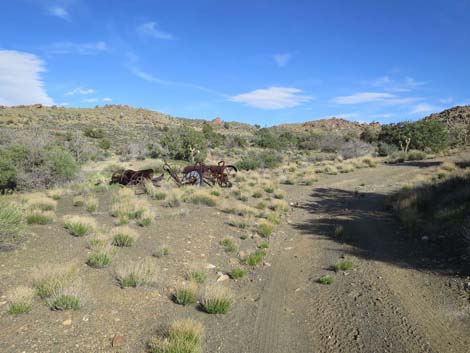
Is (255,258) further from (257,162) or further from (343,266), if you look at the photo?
(257,162)

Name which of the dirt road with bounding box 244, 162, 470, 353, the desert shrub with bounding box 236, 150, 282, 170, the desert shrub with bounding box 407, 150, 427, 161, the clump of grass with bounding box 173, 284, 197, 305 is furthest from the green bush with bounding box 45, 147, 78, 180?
the desert shrub with bounding box 407, 150, 427, 161

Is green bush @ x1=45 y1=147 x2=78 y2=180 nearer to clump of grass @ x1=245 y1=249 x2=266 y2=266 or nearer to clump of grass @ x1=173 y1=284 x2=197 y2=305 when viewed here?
clump of grass @ x1=245 y1=249 x2=266 y2=266

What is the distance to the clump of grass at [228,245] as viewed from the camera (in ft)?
27.9

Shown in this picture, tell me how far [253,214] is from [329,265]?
4901mm

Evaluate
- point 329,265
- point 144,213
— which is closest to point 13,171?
point 144,213

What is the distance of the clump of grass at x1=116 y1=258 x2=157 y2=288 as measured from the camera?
5891 millimetres

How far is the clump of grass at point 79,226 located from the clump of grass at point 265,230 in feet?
16.1

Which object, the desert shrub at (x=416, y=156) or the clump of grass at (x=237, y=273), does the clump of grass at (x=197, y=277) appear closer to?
the clump of grass at (x=237, y=273)

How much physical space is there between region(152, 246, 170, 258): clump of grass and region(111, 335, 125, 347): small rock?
10.5 ft

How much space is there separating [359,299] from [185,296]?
10.5 feet

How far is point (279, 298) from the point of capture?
19.8 ft

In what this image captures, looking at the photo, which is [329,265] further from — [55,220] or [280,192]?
[280,192]

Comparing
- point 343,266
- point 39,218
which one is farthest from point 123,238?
point 343,266

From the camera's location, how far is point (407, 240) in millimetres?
8922
